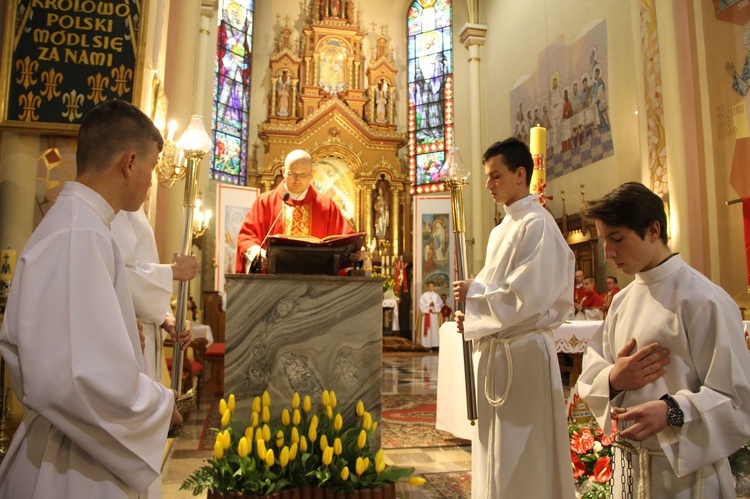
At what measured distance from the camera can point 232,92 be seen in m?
16.1

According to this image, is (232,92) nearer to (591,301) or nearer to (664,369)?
(591,301)

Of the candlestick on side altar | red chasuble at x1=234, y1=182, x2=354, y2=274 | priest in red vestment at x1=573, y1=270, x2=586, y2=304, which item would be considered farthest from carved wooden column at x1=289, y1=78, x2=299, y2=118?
the candlestick on side altar

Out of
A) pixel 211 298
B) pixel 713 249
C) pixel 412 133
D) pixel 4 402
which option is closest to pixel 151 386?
pixel 4 402

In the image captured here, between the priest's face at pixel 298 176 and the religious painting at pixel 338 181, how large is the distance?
12.2 meters

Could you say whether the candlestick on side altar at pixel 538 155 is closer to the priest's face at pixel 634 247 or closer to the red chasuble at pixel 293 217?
the red chasuble at pixel 293 217

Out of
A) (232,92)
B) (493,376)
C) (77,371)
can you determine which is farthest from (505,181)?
(232,92)

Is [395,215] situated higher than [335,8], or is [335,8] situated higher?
[335,8]

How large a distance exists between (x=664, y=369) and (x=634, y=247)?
364 mm

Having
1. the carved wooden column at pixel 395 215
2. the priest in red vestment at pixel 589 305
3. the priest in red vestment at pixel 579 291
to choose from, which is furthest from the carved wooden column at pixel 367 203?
the priest in red vestment at pixel 589 305

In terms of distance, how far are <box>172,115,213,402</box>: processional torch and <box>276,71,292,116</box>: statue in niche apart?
45.3 feet

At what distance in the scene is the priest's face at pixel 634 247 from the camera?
5.63 feet

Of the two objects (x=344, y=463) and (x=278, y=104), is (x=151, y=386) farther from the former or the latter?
(x=278, y=104)

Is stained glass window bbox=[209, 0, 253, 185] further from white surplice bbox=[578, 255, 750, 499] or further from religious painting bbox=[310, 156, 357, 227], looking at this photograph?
white surplice bbox=[578, 255, 750, 499]

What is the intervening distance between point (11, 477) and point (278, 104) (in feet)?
52.2
